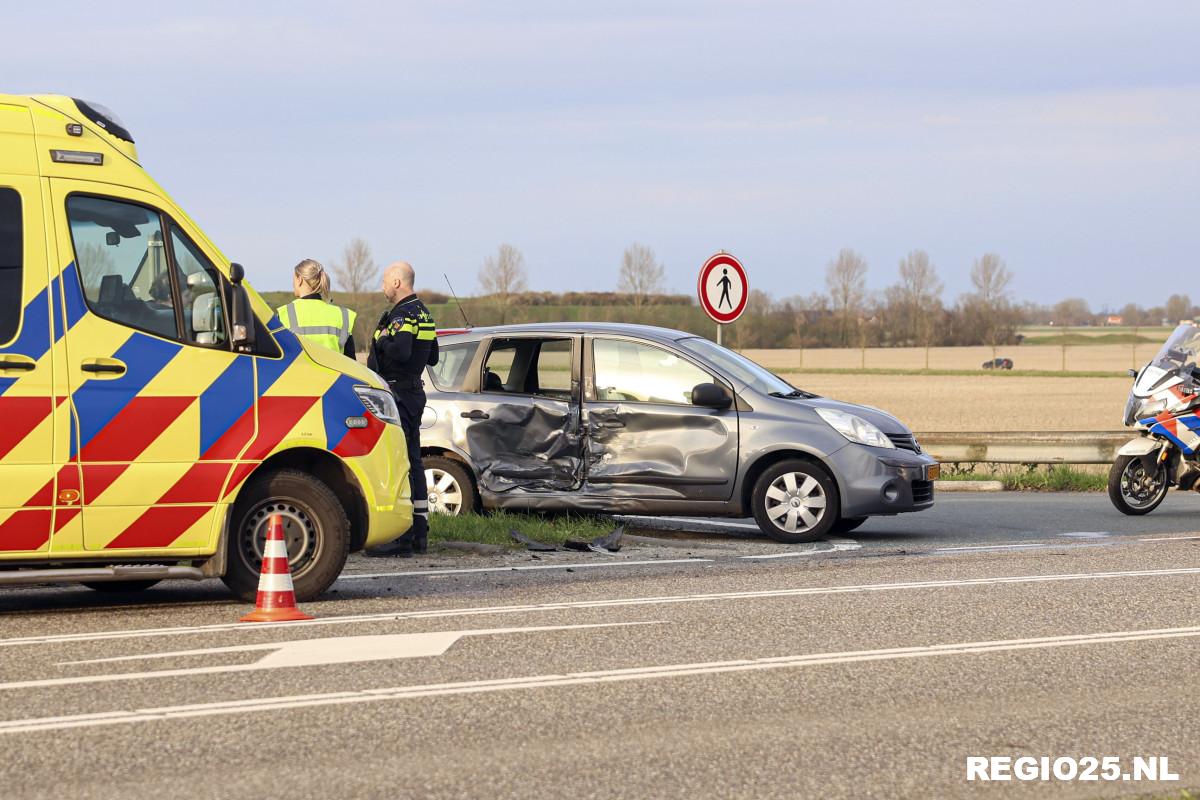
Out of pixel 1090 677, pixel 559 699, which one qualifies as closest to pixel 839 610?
pixel 1090 677

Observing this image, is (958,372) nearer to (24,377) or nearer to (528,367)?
(528,367)

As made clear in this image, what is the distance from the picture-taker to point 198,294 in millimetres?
8062

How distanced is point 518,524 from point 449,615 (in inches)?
157

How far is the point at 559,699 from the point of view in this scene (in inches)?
237

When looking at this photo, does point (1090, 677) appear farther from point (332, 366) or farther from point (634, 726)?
point (332, 366)

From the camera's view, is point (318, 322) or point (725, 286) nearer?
point (318, 322)

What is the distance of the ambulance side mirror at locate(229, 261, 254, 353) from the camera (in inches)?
318

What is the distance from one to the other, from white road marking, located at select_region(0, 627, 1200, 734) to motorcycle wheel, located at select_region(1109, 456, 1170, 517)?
710 centimetres

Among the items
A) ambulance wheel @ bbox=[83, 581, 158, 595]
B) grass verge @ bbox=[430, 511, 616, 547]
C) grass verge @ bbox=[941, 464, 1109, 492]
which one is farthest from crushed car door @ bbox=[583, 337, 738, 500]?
grass verge @ bbox=[941, 464, 1109, 492]

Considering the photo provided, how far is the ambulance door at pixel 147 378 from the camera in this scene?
7.69 meters

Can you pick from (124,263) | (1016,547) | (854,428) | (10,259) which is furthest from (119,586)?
(1016,547)

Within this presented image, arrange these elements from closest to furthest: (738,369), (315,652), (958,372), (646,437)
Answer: (315,652)
(646,437)
(738,369)
(958,372)

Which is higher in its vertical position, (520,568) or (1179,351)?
(1179,351)

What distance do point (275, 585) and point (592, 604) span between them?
1.66m
